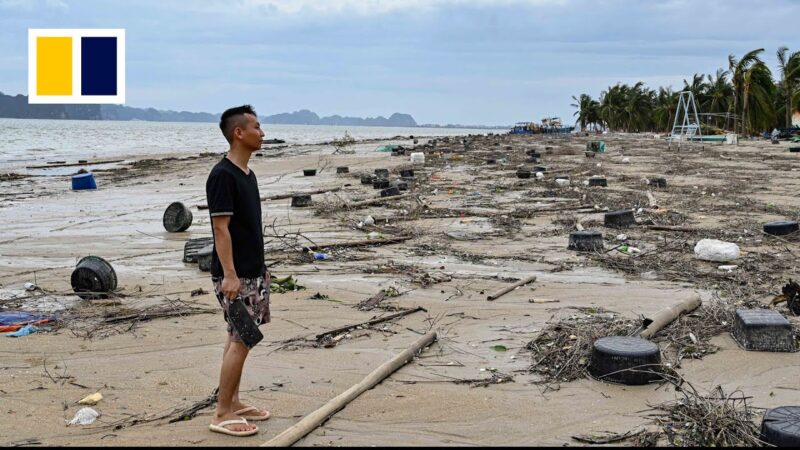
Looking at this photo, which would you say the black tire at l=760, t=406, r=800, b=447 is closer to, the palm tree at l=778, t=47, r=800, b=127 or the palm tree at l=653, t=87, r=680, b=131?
the palm tree at l=778, t=47, r=800, b=127

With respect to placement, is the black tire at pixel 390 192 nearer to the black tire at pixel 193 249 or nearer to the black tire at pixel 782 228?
the black tire at pixel 193 249

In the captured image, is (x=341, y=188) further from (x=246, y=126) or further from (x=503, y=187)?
(x=246, y=126)

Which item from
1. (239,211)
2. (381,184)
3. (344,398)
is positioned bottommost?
(344,398)

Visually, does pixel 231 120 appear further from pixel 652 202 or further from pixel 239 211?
pixel 652 202

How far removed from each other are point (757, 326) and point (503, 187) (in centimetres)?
1171

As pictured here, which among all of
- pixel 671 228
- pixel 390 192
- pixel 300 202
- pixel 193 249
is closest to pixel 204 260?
pixel 193 249

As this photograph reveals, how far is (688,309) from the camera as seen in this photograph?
18.0 ft

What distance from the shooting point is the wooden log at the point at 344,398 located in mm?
3293

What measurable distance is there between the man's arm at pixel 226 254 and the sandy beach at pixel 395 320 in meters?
0.77

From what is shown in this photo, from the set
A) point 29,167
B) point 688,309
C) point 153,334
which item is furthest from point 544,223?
point 29,167

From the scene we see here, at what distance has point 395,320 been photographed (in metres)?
5.61

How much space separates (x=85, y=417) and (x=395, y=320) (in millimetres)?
2532

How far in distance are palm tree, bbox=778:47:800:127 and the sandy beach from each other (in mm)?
44797

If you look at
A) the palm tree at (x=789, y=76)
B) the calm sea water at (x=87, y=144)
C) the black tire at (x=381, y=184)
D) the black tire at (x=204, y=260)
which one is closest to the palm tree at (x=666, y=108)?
the palm tree at (x=789, y=76)
